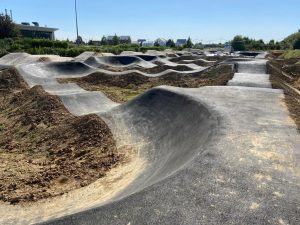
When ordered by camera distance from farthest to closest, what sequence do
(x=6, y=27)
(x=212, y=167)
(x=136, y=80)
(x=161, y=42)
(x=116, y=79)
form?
(x=161, y=42) → (x=6, y=27) → (x=116, y=79) → (x=136, y=80) → (x=212, y=167)

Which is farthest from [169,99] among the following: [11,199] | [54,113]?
[11,199]

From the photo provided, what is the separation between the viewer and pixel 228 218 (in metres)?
5.88

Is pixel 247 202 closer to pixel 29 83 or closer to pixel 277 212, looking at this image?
pixel 277 212

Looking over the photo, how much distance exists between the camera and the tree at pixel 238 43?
10356 centimetres

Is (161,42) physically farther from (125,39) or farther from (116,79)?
(116,79)

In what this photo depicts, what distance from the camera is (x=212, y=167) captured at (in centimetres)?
782

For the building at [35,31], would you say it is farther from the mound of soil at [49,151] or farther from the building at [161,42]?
the mound of soil at [49,151]

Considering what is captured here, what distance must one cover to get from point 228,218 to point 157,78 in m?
26.3

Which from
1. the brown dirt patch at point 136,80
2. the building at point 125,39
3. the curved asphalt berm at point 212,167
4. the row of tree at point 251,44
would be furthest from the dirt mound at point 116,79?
the building at point 125,39

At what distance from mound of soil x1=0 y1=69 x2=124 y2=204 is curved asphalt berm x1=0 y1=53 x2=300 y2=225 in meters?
1.42

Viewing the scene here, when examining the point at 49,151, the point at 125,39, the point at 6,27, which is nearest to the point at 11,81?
the point at 49,151

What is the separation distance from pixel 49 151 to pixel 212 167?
28.1 feet

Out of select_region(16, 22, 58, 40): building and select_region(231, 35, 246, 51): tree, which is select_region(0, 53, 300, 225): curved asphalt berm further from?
select_region(231, 35, 246, 51): tree

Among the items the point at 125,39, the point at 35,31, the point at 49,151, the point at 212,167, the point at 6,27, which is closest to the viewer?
the point at 212,167
